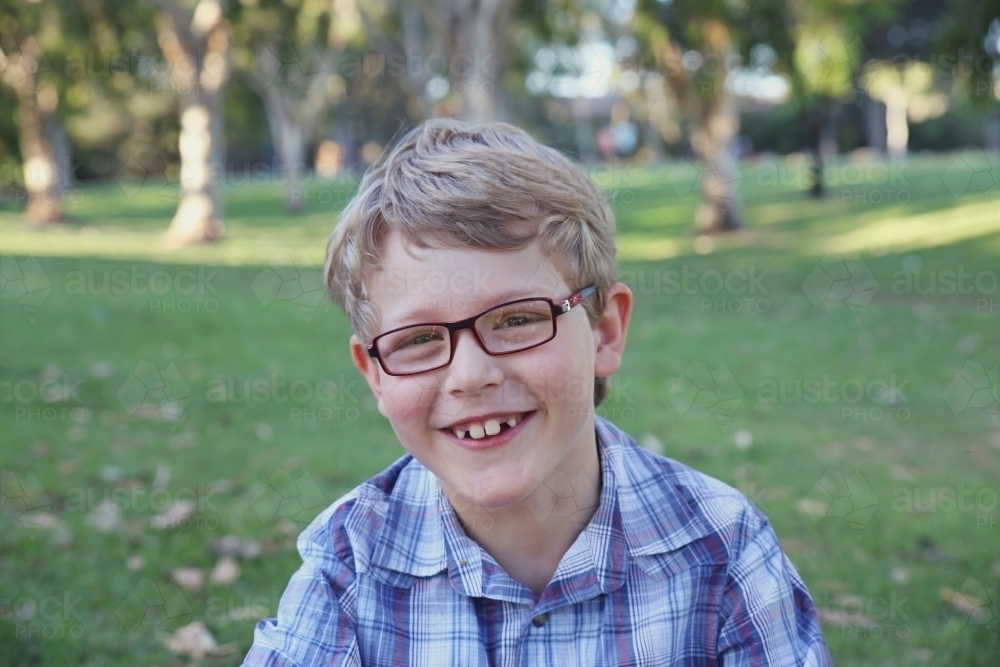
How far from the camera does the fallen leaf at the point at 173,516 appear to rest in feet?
12.3

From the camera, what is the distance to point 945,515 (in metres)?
3.94

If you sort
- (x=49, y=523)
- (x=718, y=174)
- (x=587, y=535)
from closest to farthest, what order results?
1. (x=587, y=535)
2. (x=49, y=523)
3. (x=718, y=174)

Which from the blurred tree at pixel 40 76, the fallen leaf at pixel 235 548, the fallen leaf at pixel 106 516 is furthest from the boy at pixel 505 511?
the blurred tree at pixel 40 76

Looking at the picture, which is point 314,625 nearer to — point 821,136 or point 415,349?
point 415,349

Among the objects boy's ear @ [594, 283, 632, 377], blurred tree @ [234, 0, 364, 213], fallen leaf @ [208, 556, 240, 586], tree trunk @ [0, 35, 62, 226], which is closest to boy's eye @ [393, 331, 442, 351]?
boy's ear @ [594, 283, 632, 377]

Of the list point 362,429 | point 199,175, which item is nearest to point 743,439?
point 362,429

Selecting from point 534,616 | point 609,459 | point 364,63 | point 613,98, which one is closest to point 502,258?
point 609,459

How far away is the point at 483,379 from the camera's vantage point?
1.68 metres

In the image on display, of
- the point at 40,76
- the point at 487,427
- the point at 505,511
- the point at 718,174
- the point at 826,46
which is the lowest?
the point at 718,174

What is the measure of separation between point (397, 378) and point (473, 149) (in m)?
0.50

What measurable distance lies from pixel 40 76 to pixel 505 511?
1840cm

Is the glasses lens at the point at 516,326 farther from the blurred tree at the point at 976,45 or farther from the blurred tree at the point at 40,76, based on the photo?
the blurred tree at the point at 40,76

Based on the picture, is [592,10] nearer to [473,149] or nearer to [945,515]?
[945,515]

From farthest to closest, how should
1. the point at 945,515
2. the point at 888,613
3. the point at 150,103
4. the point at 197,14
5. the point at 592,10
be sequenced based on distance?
1. the point at 150,103
2. the point at 592,10
3. the point at 197,14
4. the point at 945,515
5. the point at 888,613
